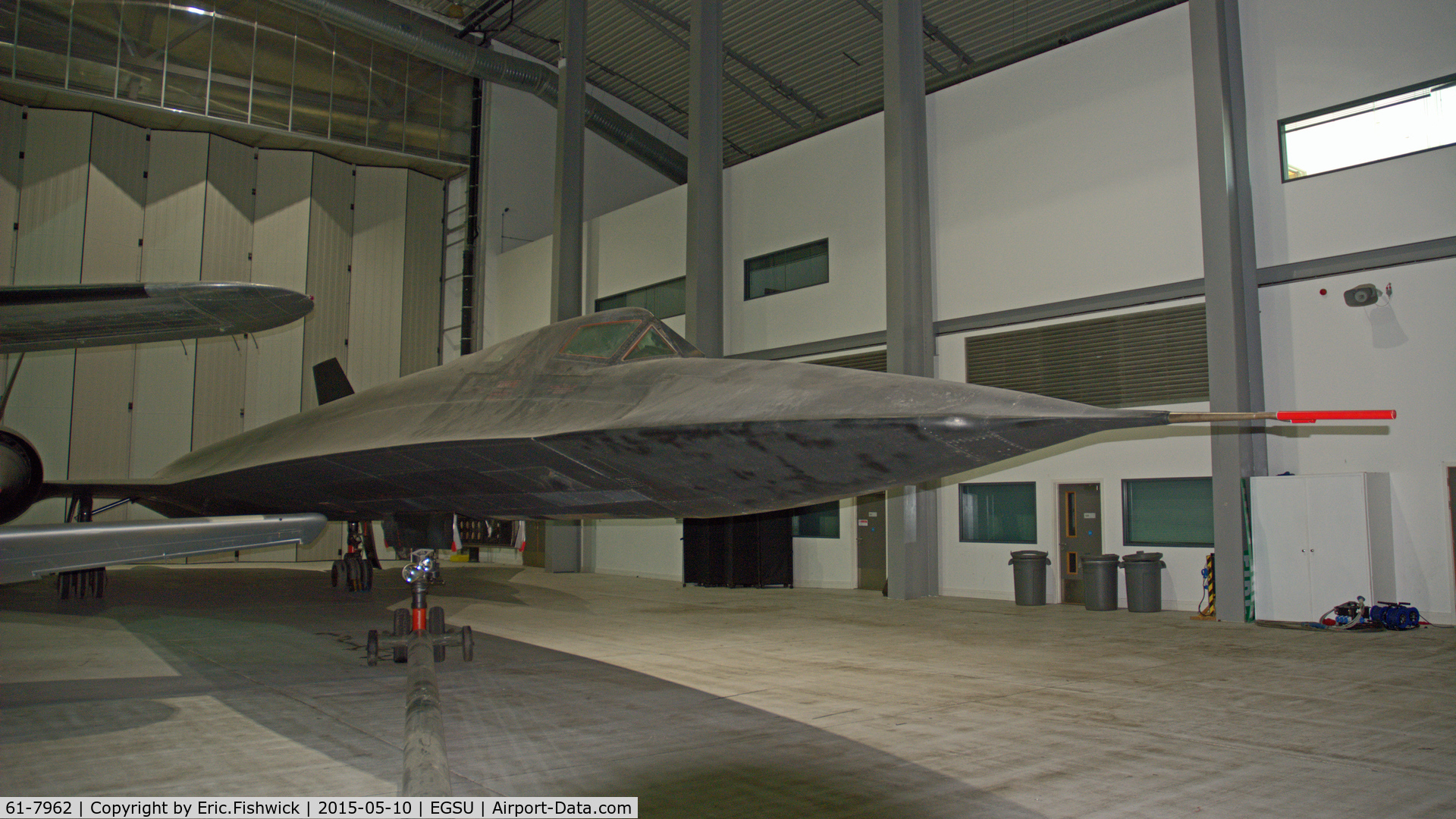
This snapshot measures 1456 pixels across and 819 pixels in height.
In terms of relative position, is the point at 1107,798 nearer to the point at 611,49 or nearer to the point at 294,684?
the point at 294,684

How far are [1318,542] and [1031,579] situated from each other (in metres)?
3.42

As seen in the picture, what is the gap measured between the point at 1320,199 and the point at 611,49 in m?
17.5

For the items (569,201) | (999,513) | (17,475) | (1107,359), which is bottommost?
Result: (999,513)

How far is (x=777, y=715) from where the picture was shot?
5000mm

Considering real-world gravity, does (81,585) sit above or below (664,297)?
below

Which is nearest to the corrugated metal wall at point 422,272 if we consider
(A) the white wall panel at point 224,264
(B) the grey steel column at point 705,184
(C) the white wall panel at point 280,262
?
(C) the white wall panel at point 280,262

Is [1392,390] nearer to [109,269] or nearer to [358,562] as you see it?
[358,562]

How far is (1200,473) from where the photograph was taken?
11094mm

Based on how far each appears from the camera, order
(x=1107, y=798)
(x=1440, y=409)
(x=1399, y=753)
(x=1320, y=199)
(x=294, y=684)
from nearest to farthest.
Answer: (x=1107, y=798)
(x=1399, y=753)
(x=294, y=684)
(x=1440, y=409)
(x=1320, y=199)

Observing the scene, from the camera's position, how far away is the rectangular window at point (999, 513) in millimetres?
12891

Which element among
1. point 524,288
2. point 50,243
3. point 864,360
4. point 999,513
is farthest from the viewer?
point 524,288

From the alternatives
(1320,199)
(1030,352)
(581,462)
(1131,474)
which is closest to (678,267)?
(1030,352)

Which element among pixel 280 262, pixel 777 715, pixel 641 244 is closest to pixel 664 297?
pixel 641 244

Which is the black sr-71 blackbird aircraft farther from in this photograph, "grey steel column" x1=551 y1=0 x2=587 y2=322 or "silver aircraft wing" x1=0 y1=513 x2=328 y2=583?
"grey steel column" x1=551 y1=0 x2=587 y2=322
